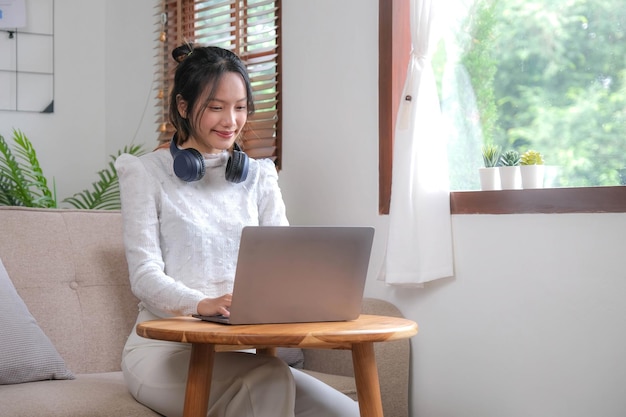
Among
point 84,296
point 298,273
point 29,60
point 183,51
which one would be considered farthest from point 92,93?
point 298,273

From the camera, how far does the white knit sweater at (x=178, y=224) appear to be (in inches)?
81.2

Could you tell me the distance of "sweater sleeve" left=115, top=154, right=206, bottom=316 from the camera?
1.92m

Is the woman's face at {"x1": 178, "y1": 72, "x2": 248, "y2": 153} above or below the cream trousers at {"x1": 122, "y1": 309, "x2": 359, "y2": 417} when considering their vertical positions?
above

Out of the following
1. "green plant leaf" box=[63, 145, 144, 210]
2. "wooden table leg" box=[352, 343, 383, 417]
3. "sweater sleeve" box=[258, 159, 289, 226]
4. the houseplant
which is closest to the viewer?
"wooden table leg" box=[352, 343, 383, 417]

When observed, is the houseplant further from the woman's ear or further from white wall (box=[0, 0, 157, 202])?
the woman's ear

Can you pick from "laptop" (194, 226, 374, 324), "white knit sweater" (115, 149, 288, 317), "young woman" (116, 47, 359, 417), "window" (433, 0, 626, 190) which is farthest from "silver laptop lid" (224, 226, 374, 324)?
"window" (433, 0, 626, 190)

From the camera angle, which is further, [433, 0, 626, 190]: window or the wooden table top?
[433, 0, 626, 190]: window

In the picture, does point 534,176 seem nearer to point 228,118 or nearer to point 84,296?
point 228,118

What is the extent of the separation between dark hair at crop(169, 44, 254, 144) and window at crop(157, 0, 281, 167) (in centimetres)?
95

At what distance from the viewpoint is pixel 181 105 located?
226 cm

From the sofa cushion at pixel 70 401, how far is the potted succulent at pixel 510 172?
120 cm

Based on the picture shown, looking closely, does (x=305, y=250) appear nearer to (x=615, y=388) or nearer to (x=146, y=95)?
(x=615, y=388)

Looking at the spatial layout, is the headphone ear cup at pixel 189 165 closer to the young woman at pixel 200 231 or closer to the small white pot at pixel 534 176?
the young woman at pixel 200 231

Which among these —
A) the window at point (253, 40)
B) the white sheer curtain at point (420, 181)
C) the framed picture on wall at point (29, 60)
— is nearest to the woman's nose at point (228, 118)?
the white sheer curtain at point (420, 181)
